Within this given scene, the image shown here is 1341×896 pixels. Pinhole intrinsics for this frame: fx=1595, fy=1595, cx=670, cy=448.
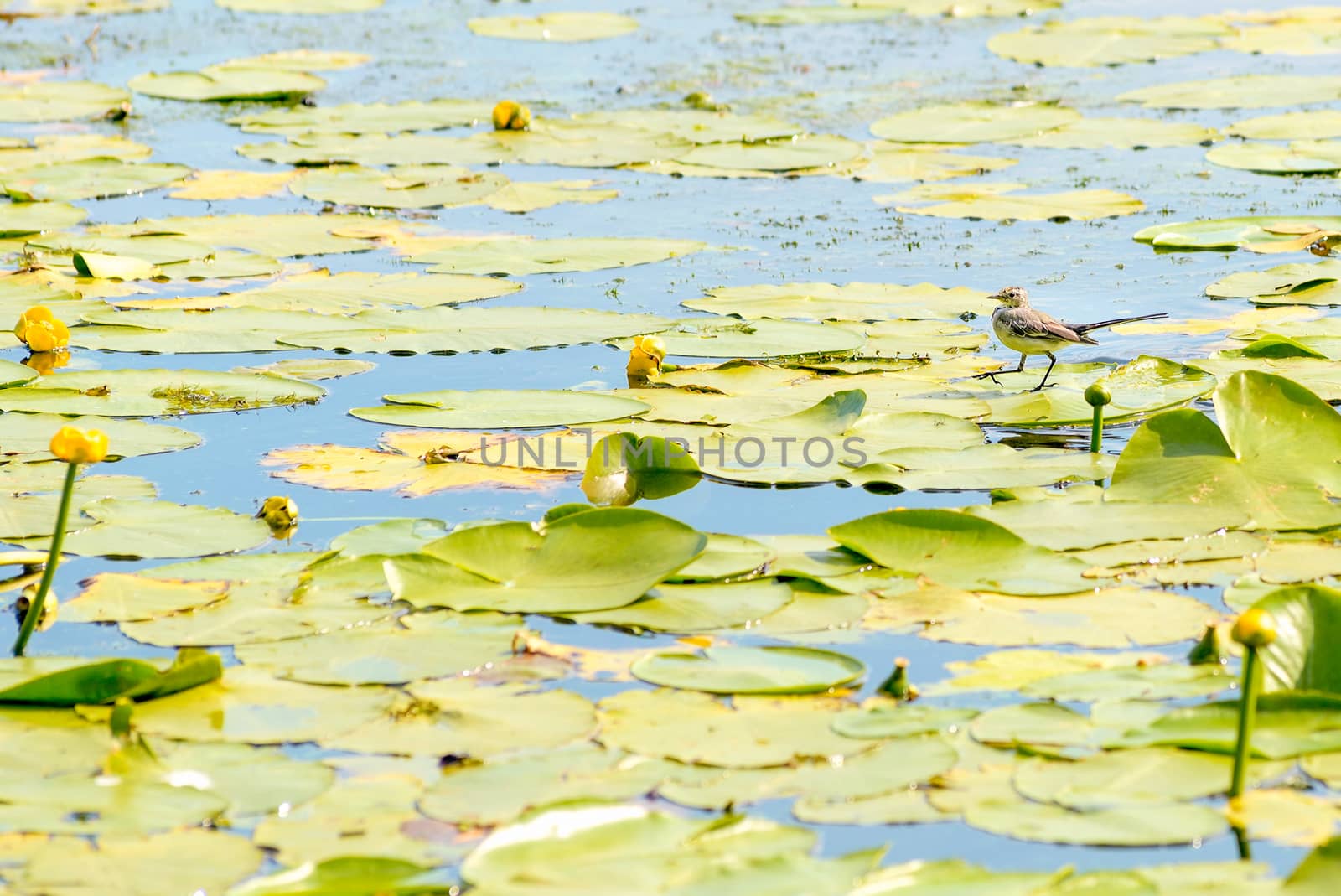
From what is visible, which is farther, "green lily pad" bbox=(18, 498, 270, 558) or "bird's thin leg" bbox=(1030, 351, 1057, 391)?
"bird's thin leg" bbox=(1030, 351, 1057, 391)

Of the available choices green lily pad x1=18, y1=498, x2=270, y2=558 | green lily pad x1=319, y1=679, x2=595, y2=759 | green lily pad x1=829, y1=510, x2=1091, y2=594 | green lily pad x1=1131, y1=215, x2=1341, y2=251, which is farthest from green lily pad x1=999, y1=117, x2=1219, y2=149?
green lily pad x1=319, y1=679, x2=595, y2=759

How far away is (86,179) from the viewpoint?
780 cm

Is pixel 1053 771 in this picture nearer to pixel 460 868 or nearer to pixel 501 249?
pixel 460 868

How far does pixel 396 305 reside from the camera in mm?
5918

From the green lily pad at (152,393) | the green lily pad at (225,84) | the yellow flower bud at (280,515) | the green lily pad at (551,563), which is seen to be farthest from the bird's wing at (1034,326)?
the green lily pad at (225,84)

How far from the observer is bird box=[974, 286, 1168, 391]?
496 centimetres

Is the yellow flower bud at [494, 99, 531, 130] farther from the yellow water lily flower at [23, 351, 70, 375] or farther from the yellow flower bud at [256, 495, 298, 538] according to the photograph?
the yellow flower bud at [256, 495, 298, 538]

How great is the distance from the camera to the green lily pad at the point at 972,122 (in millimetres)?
8391

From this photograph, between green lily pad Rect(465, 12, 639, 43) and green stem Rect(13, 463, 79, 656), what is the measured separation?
8.80 m

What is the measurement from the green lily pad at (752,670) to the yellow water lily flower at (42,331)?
2933 mm

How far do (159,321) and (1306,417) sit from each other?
3802 mm

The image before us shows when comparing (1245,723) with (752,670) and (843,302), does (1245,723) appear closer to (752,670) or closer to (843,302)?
(752,670)

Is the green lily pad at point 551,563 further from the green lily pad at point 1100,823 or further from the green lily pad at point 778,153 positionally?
the green lily pad at point 778,153

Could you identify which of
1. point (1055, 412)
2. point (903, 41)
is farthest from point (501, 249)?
point (903, 41)
